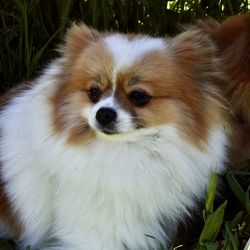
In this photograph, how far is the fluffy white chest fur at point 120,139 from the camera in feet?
7.19

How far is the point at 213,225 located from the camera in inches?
90.8

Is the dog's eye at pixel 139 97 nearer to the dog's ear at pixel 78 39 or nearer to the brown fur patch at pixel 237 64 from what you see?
the dog's ear at pixel 78 39

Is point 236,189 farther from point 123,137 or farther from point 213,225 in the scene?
point 123,137

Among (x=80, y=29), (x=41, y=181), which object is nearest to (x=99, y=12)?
(x=80, y=29)

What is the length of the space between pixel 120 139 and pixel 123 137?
0.02 m

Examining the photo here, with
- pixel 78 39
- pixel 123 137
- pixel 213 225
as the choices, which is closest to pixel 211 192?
pixel 213 225

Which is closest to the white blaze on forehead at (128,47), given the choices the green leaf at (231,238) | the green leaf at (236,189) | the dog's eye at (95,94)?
the dog's eye at (95,94)

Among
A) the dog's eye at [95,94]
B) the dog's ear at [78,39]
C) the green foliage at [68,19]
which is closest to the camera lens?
the dog's eye at [95,94]

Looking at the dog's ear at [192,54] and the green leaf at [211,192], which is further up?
the dog's ear at [192,54]

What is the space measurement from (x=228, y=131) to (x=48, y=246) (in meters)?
0.94

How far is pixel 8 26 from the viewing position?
375cm

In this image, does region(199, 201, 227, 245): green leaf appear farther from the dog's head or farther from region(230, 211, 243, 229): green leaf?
the dog's head

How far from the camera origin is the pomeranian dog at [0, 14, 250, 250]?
219 cm

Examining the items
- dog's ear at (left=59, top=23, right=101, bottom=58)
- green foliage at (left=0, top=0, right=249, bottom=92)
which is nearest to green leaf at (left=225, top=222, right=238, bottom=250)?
dog's ear at (left=59, top=23, right=101, bottom=58)
